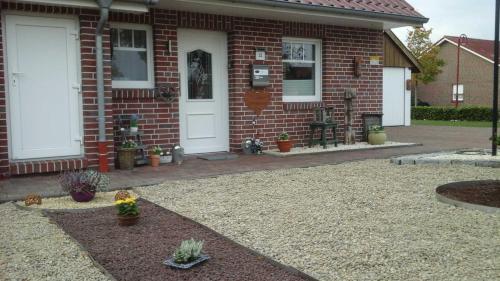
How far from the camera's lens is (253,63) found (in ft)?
32.9

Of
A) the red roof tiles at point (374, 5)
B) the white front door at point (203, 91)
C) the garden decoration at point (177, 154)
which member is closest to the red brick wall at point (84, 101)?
the garden decoration at point (177, 154)

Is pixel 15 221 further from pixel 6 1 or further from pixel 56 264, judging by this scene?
pixel 6 1

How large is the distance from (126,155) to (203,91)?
2.25m

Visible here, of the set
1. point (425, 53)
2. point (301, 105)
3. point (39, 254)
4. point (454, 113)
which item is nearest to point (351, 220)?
Answer: point (39, 254)

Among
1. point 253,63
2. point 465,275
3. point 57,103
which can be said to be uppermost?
point 253,63

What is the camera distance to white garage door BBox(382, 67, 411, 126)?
64.6 feet

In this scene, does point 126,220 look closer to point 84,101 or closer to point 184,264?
point 184,264

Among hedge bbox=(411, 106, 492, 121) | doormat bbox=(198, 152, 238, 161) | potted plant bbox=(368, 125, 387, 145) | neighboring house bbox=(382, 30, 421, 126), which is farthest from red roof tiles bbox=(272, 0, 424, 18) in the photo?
hedge bbox=(411, 106, 492, 121)

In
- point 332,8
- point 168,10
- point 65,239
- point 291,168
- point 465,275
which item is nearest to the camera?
point 465,275

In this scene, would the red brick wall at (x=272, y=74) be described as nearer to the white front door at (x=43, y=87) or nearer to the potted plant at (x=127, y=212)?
the white front door at (x=43, y=87)

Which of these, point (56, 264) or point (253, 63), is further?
point (253, 63)

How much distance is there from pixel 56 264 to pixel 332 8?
24.0 ft

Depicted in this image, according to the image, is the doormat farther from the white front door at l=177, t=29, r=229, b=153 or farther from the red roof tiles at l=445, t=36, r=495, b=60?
the red roof tiles at l=445, t=36, r=495, b=60

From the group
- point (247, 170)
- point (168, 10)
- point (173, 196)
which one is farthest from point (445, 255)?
point (168, 10)
